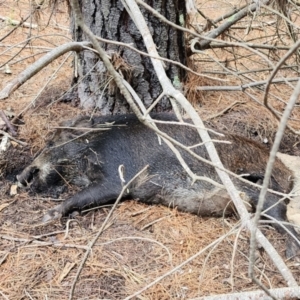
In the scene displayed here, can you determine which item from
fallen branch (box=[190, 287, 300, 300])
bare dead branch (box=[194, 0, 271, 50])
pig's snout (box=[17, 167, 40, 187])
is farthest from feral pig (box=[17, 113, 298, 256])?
fallen branch (box=[190, 287, 300, 300])

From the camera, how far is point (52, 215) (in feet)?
11.2

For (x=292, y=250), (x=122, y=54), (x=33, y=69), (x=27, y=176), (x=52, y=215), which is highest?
(x=33, y=69)

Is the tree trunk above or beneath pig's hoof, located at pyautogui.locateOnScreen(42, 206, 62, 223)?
above

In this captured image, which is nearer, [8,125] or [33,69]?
[33,69]

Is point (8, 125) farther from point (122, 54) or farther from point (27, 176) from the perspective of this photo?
point (122, 54)

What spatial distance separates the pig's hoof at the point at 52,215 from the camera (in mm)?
3391

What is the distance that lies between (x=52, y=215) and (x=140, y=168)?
66 cm

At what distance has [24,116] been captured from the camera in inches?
174

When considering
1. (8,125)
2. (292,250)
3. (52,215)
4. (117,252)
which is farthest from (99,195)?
(292,250)

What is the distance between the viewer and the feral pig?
3.53 m

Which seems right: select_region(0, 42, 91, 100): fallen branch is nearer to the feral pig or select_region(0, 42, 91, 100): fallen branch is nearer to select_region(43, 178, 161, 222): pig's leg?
the feral pig

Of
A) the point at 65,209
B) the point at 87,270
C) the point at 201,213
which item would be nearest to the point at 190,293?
the point at 87,270

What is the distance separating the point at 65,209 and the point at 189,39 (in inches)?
73.7

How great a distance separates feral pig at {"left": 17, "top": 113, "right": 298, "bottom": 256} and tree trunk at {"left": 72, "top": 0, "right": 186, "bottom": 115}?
1.08 feet
